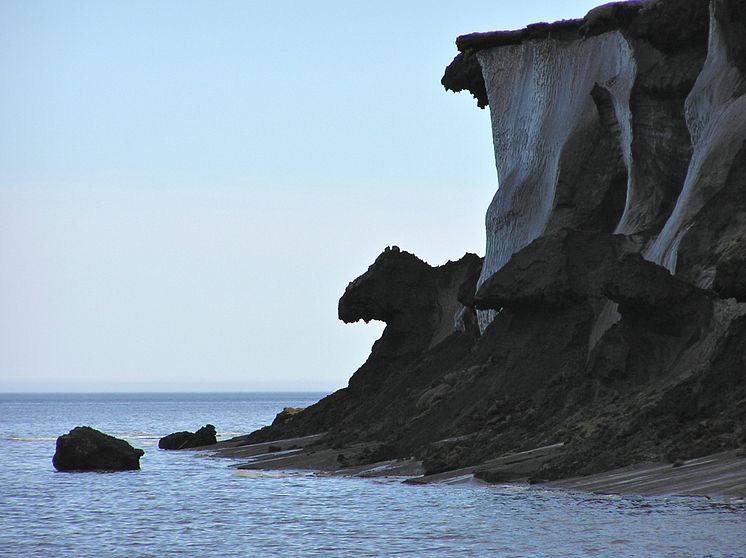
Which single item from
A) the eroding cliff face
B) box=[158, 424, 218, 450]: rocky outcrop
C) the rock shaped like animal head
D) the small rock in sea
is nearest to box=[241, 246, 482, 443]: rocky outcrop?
the rock shaped like animal head

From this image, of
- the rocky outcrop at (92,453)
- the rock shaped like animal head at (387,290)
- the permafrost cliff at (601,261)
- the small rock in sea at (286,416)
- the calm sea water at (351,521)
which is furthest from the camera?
the small rock in sea at (286,416)

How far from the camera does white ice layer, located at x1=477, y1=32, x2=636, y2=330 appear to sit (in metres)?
62.7

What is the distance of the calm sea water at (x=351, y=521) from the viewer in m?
31.2

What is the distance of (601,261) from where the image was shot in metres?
53.9

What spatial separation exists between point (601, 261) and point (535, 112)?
51.3 feet

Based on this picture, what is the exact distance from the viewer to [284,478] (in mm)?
58000

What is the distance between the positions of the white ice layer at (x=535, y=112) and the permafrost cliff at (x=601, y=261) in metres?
0.10

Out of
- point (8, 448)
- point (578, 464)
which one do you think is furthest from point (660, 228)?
point (8, 448)

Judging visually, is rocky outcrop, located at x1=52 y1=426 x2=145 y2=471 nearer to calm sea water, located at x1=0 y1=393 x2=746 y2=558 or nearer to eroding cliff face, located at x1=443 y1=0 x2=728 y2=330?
calm sea water, located at x1=0 y1=393 x2=746 y2=558

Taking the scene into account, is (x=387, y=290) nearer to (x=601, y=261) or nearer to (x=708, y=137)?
(x=601, y=261)

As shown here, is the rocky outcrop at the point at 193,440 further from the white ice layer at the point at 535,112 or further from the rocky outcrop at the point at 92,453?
the white ice layer at the point at 535,112

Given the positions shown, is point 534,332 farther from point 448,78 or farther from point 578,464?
point 448,78

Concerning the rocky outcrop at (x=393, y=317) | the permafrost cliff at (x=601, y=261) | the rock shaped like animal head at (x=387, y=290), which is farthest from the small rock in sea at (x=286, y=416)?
the permafrost cliff at (x=601, y=261)

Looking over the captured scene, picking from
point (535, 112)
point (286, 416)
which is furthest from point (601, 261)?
point (286, 416)
